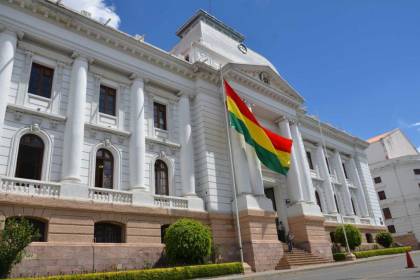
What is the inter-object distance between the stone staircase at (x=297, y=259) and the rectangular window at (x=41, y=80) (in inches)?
680

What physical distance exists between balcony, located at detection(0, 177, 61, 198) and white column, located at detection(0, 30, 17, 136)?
253 cm

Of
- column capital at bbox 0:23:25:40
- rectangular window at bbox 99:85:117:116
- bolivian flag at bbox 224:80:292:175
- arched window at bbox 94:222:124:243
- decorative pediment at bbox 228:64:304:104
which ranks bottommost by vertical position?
arched window at bbox 94:222:124:243

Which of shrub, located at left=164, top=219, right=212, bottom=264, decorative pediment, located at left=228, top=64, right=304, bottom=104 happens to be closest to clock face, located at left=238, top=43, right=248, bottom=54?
decorative pediment, located at left=228, top=64, right=304, bottom=104

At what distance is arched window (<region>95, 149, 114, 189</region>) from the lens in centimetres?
1847

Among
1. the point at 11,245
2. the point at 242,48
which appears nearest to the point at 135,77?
the point at 11,245

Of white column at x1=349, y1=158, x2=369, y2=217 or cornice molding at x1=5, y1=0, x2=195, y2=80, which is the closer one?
cornice molding at x1=5, y1=0, x2=195, y2=80

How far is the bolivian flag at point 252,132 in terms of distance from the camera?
22312 millimetres

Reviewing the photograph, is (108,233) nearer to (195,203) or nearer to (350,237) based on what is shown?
(195,203)

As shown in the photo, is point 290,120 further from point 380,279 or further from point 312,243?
point 380,279

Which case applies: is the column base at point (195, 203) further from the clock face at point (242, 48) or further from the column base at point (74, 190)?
the clock face at point (242, 48)

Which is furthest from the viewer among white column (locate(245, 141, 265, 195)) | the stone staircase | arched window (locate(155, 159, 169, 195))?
white column (locate(245, 141, 265, 195))

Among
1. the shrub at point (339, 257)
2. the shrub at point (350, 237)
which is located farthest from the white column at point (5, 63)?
the shrub at point (350, 237)

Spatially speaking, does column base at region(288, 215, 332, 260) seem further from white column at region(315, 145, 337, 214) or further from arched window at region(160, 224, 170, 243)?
arched window at region(160, 224, 170, 243)

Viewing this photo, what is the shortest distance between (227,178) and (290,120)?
34.9 ft
